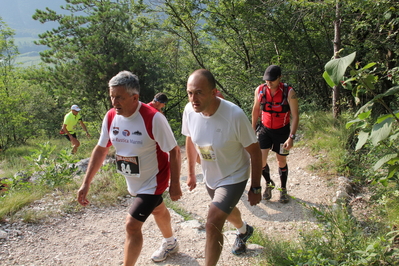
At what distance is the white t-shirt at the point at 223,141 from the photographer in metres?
2.81

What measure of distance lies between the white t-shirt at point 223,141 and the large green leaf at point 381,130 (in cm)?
112

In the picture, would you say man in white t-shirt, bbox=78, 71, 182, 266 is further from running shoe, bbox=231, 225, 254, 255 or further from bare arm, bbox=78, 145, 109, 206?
running shoe, bbox=231, 225, 254, 255

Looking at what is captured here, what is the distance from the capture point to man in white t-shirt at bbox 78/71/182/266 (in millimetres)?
3010

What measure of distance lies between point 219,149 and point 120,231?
8.49 ft

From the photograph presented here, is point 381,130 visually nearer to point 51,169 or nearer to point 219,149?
point 219,149

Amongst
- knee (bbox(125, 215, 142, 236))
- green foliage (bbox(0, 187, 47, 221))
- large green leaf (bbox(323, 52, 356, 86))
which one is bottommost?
green foliage (bbox(0, 187, 47, 221))

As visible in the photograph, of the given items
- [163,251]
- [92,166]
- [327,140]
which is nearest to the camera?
[92,166]

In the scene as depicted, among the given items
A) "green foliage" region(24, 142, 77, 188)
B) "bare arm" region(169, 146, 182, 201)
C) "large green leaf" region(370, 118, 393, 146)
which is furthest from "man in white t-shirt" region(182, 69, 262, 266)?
"green foliage" region(24, 142, 77, 188)

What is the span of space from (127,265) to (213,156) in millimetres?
1378

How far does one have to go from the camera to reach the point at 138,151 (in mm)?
3105

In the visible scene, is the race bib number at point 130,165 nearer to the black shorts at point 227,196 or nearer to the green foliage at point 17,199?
the black shorts at point 227,196

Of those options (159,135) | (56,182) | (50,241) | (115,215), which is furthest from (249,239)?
(56,182)

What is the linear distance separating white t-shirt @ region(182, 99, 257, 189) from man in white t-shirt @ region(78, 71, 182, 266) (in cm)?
32

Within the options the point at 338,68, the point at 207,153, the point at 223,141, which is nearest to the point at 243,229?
the point at 207,153
